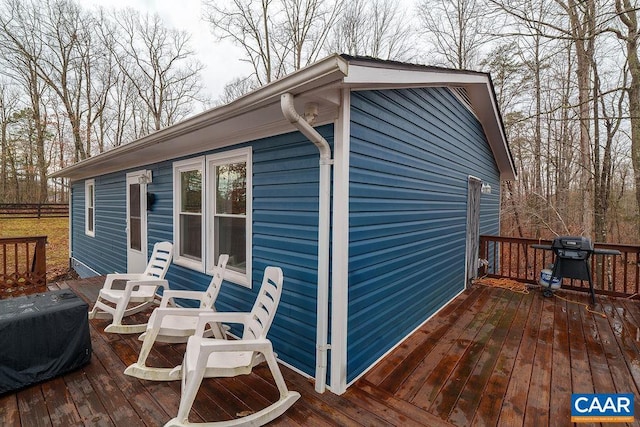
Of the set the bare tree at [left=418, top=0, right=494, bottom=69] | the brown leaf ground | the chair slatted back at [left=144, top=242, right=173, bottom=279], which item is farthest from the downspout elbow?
the bare tree at [left=418, top=0, right=494, bottom=69]

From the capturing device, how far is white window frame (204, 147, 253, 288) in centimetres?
314

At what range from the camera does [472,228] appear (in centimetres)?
545

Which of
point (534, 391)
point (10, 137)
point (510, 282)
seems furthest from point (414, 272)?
point (10, 137)

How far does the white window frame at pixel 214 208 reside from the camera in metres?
3.14

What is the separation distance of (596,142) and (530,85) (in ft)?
9.21

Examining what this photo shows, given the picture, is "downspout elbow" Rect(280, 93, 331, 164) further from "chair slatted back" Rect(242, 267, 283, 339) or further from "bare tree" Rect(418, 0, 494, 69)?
"bare tree" Rect(418, 0, 494, 69)

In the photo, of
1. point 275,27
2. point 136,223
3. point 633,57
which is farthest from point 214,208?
point 275,27

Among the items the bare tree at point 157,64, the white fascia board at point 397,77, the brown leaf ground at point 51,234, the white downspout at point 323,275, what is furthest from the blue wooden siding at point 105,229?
the bare tree at point 157,64

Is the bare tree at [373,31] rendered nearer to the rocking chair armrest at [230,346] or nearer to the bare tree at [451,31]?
the bare tree at [451,31]

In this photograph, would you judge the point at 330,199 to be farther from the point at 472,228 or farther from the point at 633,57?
A: the point at 633,57

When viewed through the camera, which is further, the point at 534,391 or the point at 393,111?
the point at 393,111

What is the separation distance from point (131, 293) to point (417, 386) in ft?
10.2

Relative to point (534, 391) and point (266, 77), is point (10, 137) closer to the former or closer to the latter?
point (266, 77)

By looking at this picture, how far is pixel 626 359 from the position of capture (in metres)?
2.82
